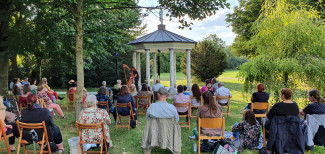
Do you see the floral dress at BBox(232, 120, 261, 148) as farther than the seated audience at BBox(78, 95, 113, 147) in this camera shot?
Yes

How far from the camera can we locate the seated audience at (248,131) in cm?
521

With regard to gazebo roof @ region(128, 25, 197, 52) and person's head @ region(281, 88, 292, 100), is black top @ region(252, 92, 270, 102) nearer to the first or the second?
person's head @ region(281, 88, 292, 100)

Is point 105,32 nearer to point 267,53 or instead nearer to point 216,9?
point 216,9

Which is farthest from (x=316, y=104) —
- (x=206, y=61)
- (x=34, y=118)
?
(x=206, y=61)

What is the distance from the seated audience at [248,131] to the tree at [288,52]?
10.8 ft

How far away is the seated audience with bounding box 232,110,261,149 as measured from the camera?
5.21m

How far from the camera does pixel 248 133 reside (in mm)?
5254

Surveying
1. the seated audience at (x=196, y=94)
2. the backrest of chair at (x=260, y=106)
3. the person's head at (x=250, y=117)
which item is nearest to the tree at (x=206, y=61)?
the seated audience at (x=196, y=94)

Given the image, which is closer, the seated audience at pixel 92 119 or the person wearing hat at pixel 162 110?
the seated audience at pixel 92 119

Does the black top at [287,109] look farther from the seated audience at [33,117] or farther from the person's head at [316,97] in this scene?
the seated audience at [33,117]

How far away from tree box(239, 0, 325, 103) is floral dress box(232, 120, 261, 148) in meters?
3.33

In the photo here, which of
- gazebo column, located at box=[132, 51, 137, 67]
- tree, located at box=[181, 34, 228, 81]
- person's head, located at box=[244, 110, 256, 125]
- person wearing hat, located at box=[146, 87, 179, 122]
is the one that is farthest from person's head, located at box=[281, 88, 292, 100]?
tree, located at box=[181, 34, 228, 81]

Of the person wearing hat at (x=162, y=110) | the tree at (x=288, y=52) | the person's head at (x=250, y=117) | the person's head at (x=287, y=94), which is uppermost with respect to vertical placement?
the tree at (x=288, y=52)

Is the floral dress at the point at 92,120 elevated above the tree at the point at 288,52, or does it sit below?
below
